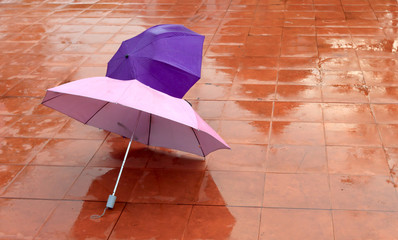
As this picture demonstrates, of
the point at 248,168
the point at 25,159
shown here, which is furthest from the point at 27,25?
the point at 248,168

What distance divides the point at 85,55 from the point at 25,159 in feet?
9.39

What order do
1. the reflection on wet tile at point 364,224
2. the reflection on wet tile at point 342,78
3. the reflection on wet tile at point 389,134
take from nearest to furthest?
the reflection on wet tile at point 364,224 < the reflection on wet tile at point 389,134 < the reflection on wet tile at point 342,78

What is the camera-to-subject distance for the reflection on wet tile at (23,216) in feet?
12.6

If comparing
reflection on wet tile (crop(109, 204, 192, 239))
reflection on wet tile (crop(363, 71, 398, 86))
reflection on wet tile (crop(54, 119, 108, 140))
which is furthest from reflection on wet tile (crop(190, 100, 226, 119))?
reflection on wet tile (crop(363, 71, 398, 86))

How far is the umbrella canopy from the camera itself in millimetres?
3736

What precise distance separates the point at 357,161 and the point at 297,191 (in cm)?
74

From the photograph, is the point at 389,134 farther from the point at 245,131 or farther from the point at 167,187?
the point at 167,187

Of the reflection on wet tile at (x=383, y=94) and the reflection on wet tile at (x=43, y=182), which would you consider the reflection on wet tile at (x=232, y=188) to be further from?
the reflection on wet tile at (x=383, y=94)

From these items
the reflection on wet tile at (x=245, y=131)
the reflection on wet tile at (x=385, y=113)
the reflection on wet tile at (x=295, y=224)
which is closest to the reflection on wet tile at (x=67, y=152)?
the reflection on wet tile at (x=245, y=131)

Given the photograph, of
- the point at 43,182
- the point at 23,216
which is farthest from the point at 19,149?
the point at 23,216

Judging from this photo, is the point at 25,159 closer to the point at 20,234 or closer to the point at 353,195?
the point at 20,234

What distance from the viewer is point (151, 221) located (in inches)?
153

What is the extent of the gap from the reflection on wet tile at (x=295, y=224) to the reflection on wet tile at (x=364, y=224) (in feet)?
0.23

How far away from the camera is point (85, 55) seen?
24.0 feet
